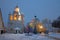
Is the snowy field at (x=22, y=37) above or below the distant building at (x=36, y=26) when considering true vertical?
below

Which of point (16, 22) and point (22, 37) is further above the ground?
point (16, 22)

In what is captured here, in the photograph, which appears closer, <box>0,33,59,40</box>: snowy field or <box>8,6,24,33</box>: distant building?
<box>0,33,59,40</box>: snowy field

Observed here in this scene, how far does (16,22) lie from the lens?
4188 millimetres

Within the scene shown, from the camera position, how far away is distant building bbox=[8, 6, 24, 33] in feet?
13.6

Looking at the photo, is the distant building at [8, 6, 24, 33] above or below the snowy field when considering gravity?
above

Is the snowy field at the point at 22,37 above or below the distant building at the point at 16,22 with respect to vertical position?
below

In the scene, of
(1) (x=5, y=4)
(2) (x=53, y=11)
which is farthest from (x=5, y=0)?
(2) (x=53, y=11)

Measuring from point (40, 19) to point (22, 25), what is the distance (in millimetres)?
356

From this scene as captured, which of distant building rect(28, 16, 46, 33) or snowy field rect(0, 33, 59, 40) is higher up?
distant building rect(28, 16, 46, 33)

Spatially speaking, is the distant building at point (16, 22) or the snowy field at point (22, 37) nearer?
the snowy field at point (22, 37)

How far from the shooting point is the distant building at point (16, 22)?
13.6 feet

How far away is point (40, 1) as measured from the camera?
4.19m

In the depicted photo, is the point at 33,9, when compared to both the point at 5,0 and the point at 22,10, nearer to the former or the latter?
the point at 22,10

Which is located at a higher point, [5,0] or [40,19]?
[5,0]
